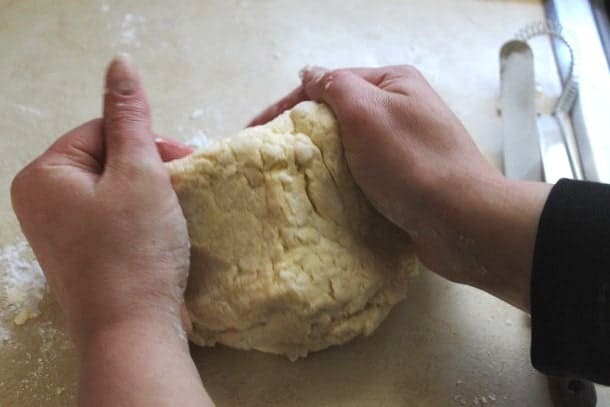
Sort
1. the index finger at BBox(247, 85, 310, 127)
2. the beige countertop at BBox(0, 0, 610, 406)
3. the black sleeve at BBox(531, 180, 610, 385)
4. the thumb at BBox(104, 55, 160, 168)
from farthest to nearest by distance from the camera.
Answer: the index finger at BBox(247, 85, 310, 127) → the beige countertop at BBox(0, 0, 610, 406) → the thumb at BBox(104, 55, 160, 168) → the black sleeve at BBox(531, 180, 610, 385)

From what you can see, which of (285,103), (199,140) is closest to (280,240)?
(285,103)

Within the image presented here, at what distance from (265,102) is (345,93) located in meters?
0.47

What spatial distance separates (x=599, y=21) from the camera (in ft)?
5.24

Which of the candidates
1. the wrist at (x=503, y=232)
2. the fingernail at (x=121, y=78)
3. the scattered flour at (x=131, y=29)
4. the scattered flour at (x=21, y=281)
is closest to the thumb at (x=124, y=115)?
the fingernail at (x=121, y=78)

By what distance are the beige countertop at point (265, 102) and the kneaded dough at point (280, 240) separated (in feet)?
0.29

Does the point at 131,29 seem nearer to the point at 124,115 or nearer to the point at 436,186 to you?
the point at 124,115

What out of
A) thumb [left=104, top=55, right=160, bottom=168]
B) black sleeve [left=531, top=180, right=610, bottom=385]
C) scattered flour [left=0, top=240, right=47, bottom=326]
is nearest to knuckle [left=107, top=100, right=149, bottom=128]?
thumb [left=104, top=55, right=160, bottom=168]

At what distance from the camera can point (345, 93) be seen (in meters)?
0.99

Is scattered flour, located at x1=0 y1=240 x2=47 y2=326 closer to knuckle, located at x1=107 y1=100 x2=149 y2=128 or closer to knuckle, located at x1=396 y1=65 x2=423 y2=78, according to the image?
knuckle, located at x1=107 y1=100 x2=149 y2=128

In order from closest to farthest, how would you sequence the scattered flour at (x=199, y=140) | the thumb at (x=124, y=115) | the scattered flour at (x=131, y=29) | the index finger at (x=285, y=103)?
the thumb at (x=124, y=115) → the index finger at (x=285, y=103) → the scattered flour at (x=199, y=140) → the scattered flour at (x=131, y=29)

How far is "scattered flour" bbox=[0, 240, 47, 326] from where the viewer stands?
3.61 feet

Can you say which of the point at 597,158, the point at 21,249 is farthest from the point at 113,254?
the point at 597,158

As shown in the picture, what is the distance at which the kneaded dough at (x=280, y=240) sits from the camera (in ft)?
3.06

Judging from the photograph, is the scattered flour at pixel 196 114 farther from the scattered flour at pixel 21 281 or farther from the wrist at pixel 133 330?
the wrist at pixel 133 330
